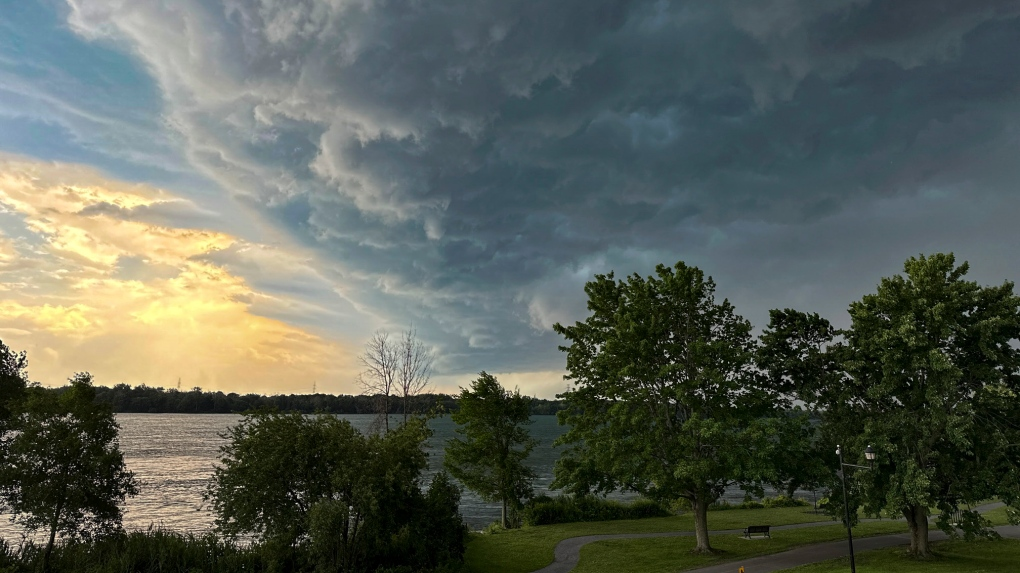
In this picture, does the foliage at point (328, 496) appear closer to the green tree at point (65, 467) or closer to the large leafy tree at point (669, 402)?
the green tree at point (65, 467)

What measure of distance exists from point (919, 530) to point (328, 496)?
101 ft

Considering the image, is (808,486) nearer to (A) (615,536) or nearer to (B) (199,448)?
(A) (615,536)

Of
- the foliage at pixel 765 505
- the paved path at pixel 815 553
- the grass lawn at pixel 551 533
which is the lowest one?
the foliage at pixel 765 505

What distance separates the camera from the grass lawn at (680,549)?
32062 mm

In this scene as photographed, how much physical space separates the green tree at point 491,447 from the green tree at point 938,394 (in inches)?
1034

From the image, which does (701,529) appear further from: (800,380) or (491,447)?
(491,447)

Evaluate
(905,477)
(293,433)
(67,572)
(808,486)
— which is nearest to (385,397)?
(293,433)

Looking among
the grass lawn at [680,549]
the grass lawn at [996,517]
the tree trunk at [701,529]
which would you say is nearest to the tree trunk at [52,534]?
the grass lawn at [680,549]

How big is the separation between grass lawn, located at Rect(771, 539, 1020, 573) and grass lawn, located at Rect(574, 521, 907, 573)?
4.78 m

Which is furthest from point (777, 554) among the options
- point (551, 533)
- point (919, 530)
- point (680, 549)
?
point (551, 533)

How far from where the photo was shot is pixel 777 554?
34031mm

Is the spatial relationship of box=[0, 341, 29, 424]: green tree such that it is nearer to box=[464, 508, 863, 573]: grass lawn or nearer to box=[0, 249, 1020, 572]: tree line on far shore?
box=[0, 249, 1020, 572]: tree line on far shore

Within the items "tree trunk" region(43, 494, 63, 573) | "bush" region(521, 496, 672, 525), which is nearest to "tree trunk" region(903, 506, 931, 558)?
"bush" region(521, 496, 672, 525)

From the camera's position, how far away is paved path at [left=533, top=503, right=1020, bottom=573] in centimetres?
3105
